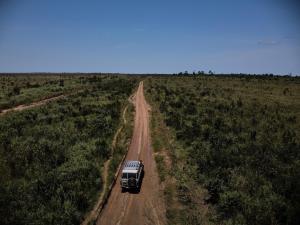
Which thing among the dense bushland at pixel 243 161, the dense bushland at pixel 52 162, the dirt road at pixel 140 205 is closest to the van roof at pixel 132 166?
the dirt road at pixel 140 205

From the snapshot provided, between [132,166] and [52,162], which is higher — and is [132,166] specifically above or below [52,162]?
above

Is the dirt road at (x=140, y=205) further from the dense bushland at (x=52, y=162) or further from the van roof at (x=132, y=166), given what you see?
the van roof at (x=132, y=166)

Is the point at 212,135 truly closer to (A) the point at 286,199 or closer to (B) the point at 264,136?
(B) the point at 264,136

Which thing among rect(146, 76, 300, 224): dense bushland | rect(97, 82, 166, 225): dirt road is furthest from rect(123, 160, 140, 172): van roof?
rect(146, 76, 300, 224): dense bushland

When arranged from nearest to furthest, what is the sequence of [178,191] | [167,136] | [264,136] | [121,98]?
[178,191], [264,136], [167,136], [121,98]

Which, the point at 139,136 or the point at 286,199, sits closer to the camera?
the point at 286,199

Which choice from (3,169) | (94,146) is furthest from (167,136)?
(3,169)

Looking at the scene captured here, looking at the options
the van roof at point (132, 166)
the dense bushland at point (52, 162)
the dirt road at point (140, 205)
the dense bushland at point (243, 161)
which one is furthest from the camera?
the van roof at point (132, 166)

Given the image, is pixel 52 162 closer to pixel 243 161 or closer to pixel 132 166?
pixel 132 166

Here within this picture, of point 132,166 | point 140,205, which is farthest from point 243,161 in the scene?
point 140,205
